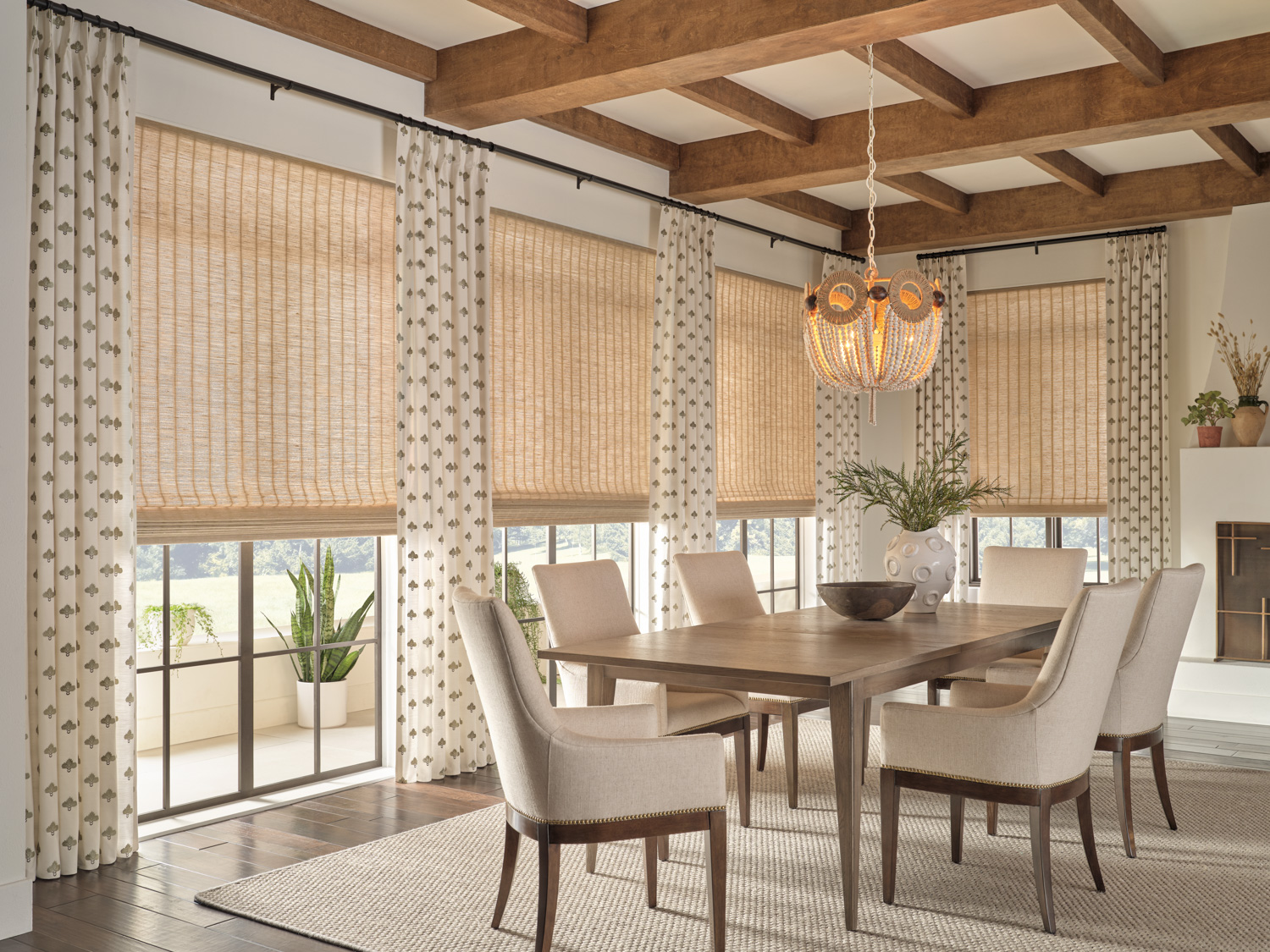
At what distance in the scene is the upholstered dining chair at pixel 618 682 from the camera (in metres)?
3.92

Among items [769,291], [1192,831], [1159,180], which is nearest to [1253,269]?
[1159,180]

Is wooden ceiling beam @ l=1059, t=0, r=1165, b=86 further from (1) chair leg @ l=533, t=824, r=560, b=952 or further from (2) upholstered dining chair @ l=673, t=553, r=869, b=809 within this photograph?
(1) chair leg @ l=533, t=824, r=560, b=952

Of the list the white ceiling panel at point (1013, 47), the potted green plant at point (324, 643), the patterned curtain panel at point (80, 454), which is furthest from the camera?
the potted green plant at point (324, 643)

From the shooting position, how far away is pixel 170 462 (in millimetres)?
3934

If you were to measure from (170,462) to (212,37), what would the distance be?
1.54 m

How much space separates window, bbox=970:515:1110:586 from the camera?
7.57 metres

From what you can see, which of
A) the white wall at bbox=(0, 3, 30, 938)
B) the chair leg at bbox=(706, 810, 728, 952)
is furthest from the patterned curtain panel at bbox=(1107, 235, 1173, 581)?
the white wall at bbox=(0, 3, 30, 938)

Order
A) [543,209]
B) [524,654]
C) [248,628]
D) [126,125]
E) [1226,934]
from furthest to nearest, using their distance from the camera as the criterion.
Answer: [543,209], [248,628], [126,125], [1226,934], [524,654]

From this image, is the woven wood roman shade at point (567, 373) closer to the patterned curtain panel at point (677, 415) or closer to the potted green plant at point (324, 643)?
the patterned curtain panel at point (677, 415)

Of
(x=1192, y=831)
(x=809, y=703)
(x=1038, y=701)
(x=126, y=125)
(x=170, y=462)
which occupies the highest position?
(x=126, y=125)

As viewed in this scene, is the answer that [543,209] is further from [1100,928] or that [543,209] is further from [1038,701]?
[1100,928]

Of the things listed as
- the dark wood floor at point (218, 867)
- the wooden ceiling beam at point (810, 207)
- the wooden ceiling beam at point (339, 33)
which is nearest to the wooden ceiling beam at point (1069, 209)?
the wooden ceiling beam at point (810, 207)

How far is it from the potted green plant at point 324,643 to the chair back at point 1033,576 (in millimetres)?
2815

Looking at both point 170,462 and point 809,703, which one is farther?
point 809,703
